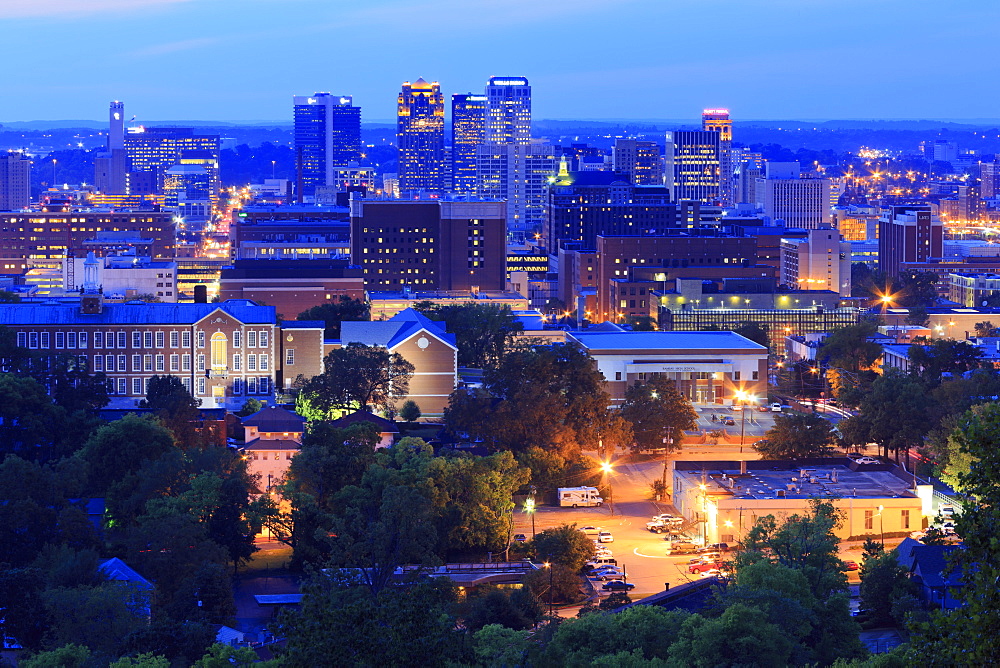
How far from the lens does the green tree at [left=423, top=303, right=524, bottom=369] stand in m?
73.1

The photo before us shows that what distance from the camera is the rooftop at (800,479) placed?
4844 centimetres

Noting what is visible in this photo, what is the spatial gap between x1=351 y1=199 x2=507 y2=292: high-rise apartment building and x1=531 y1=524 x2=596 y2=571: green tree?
7545cm

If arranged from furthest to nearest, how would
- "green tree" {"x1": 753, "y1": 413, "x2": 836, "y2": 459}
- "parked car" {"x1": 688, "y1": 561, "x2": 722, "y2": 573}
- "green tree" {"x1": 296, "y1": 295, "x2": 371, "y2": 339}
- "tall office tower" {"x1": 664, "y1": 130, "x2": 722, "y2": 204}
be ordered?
"tall office tower" {"x1": 664, "y1": 130, "x2": 722, "y2": 204} < "green tree" {"x1": 296, "y1": 295, "x2": 371, "y2": 339} < "green tree" {"x1": 753, "y1": 413, "x2": 836, "y2": 459} < "parked car" {"x1": 688, "y1": 561, "x2": 722, "y2": 573}

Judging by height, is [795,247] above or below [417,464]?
above

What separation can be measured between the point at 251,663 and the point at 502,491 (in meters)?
19.7

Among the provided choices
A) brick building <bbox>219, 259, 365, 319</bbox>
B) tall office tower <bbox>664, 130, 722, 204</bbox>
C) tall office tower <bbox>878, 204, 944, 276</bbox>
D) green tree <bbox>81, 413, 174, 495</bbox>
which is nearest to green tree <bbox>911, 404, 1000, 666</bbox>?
green tree <bbox>81, 413, 174, 495</bbox>

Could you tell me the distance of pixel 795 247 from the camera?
12119 centimetres

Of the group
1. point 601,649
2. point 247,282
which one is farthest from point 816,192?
point 601,649

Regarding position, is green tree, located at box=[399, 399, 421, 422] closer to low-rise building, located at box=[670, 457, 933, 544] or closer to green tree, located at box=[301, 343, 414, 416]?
green tree, located at box=[301, 343, 414, 416]

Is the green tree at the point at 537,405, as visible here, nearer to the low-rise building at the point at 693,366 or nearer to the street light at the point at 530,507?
the street light at the point at 530,507

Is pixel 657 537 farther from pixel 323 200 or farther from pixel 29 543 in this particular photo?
pixel 323 200

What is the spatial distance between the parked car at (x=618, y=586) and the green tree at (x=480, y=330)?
94.1 feet

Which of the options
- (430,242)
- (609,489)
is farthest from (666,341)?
(430,242)

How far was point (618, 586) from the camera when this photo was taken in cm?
4019
